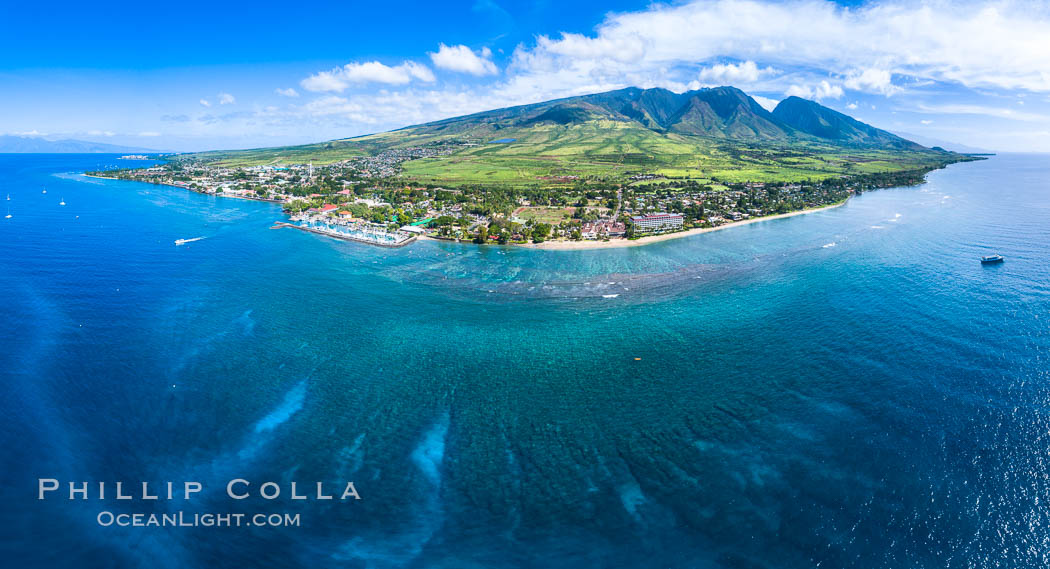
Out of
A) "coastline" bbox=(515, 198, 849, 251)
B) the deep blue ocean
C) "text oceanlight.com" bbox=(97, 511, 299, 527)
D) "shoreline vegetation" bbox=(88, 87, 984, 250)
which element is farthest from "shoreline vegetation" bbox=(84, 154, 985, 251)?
"text oceanlight.com" bbox=(97, 511, 299, 527)

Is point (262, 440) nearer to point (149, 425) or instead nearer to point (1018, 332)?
point (149, 425)

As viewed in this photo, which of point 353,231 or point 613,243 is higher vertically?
point 353,231

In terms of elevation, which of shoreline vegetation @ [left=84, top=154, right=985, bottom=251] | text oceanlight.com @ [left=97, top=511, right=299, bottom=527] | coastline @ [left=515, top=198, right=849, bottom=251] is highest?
shoreline vegetation @ [left=84, top=154, right=985, bottom=251]

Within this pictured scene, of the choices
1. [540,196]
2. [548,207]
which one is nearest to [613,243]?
[548,207]

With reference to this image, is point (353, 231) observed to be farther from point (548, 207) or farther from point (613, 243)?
point (613, 243)

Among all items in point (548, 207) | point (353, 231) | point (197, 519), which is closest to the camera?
point (197, 519)

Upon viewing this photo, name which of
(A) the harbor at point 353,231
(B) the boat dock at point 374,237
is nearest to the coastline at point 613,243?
(B) the boat dock at point 374,237

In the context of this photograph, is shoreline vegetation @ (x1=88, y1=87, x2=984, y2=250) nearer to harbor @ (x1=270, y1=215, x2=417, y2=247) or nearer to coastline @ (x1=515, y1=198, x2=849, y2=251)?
coastline @ (x1=515, y1=198, x2=849, y2=251)
